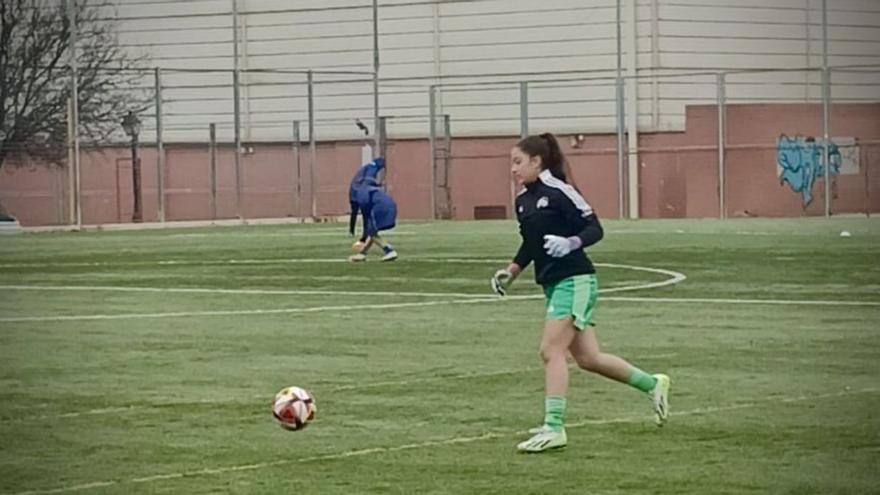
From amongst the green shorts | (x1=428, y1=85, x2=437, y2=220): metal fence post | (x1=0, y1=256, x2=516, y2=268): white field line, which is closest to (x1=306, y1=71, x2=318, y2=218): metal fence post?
(x1=428, y1=85, x2=437, y2=220): metal fence post

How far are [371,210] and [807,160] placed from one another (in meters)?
23.7

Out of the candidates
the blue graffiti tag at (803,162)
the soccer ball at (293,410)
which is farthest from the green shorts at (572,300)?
the blue graffiti tag at (803,162)

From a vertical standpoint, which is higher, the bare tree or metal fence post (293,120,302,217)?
the bare tree

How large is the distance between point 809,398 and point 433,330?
6.02 m

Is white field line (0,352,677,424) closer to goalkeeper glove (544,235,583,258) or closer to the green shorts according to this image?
the green shorts

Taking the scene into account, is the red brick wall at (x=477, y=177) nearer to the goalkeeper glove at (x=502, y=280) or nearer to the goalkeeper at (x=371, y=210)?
the goalkeeper at (x=371, y=210)

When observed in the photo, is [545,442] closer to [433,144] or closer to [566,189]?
[566,189]

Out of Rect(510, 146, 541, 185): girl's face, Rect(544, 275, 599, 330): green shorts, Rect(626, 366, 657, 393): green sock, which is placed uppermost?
Rect(510, 146, 541, 185): girl's face

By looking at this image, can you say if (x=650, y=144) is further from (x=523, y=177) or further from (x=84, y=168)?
(x=523, y=177)

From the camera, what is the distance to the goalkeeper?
99.4 ft

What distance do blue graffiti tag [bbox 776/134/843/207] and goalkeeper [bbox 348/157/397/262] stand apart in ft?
71.4

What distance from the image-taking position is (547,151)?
1147 cm

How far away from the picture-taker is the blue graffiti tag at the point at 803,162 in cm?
5147

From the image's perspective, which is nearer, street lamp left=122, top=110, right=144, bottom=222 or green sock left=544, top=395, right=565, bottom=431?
green sock left=544, top=395, right=565, bottom=431
